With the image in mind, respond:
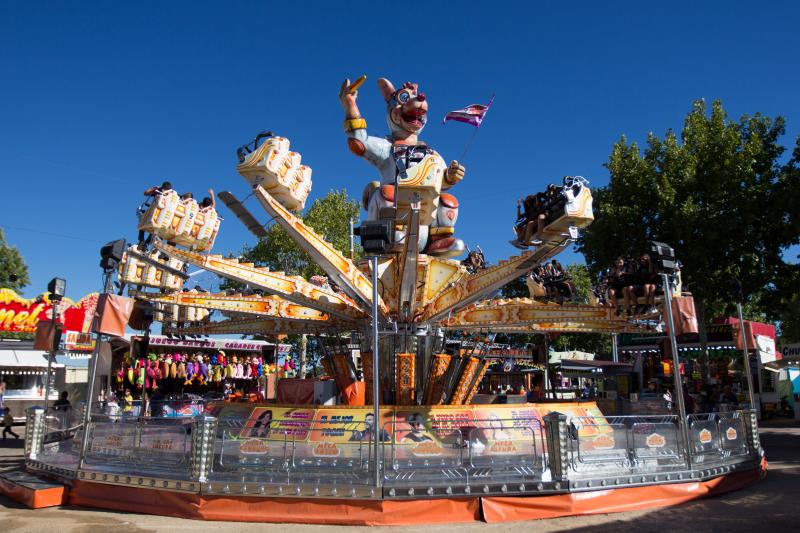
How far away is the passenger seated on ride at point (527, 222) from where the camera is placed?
42.0ft

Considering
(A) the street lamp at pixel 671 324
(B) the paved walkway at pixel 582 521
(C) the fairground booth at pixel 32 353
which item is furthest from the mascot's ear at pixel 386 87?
(C) the fairground booth at pixel 32 353

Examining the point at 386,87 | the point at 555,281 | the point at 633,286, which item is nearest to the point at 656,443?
the point at 633,286

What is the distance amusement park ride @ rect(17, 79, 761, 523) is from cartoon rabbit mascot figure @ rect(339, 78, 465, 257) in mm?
42

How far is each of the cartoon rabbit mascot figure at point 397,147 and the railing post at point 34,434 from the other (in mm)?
9020

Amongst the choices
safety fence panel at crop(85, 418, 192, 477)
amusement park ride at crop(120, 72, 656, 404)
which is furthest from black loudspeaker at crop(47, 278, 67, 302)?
safety fence panel at crop(85, 418, 192, 477)

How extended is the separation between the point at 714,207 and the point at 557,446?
64.5 ft

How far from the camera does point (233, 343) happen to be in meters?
35.0

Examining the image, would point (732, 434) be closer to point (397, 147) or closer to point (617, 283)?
point (617, 283)

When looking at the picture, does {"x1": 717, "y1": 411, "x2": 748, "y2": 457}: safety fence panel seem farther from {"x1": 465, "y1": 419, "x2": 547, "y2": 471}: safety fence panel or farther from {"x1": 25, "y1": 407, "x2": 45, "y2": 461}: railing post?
{"x1": 25, "y1": 407, "x2": 45, "y2": 461}: railing post

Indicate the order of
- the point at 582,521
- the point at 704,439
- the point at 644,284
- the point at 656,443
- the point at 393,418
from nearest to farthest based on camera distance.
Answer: the point at 582,521, the point at 656,443, the point at 704,439, the point at 393,418, the point at 644,284

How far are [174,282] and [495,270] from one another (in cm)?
838

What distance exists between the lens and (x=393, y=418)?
12.7 metres

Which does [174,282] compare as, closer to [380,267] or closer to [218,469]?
[380,267]

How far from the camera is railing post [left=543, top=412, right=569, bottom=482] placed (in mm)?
9516
